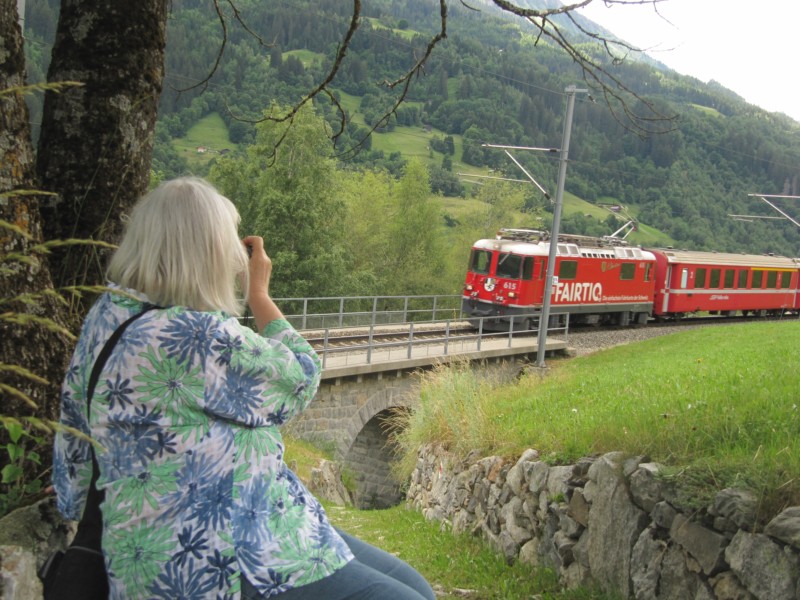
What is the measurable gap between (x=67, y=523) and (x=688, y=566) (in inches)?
142

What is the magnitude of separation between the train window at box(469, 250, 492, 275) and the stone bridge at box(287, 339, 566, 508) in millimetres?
4715

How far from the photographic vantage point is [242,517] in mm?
2104

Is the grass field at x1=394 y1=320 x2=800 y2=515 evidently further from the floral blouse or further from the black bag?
the black bag

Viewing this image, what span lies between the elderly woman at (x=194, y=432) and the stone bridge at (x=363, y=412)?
51.8 feet

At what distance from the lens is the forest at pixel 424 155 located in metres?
43.7

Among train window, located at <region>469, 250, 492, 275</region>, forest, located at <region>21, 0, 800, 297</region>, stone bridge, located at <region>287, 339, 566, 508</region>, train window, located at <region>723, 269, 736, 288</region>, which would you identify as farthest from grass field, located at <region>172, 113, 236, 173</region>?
stone bridge, located at <region>287, 339, 566, 508</region>

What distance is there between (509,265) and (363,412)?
8.60 m

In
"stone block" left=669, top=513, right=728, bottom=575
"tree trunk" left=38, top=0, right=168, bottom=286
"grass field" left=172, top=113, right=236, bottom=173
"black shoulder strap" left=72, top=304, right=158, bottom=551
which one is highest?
"grass field" left=172, top=113, right=236, bottom=173

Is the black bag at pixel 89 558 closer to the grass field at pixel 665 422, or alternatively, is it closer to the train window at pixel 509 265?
the grass field at pixel 665 422

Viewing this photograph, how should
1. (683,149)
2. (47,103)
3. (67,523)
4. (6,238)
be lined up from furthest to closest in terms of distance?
(683,149), (47,103), (6,238), (67,523)

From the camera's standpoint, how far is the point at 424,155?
11756 centimetres

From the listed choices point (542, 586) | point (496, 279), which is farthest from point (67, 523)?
point (496, 279)

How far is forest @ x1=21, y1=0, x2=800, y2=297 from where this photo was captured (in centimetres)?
4366

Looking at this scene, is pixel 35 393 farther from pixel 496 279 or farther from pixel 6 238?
pixel 496 279
